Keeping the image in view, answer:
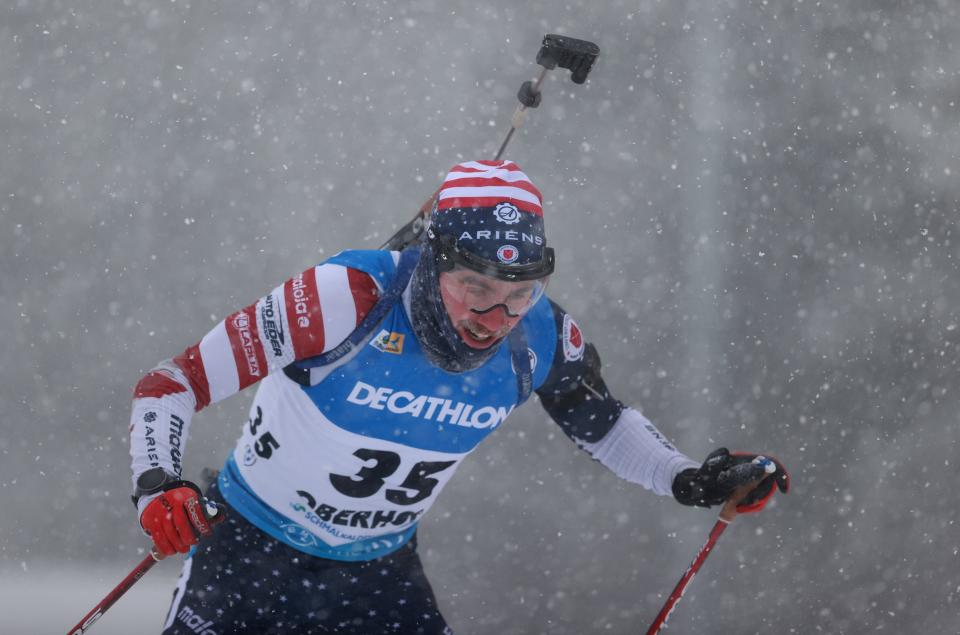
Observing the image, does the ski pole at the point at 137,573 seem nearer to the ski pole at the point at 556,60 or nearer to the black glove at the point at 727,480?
the ski pole at the point at 556,60

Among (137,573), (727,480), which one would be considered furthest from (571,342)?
(137,573)

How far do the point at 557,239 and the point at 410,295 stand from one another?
8.35 ft

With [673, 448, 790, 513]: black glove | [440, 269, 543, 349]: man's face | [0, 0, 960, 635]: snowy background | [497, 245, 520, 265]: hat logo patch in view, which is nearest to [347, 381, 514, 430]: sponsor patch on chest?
[440, 269, 543, 349]: man's face

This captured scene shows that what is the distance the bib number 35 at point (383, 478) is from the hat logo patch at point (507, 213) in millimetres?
653

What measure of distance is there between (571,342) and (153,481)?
112cm

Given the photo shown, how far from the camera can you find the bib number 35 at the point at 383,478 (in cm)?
239

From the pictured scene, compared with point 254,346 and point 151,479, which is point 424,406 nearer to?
point 254,346

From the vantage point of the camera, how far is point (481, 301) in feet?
7.25

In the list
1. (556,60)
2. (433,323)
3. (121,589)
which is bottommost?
(121,589)

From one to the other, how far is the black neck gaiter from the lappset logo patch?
1.03 ft

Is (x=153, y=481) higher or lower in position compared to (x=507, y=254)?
lower

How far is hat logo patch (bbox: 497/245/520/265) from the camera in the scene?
2.18 meters

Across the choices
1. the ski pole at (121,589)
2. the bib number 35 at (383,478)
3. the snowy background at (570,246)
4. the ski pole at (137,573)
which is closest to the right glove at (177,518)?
the ski pole at (137,573)

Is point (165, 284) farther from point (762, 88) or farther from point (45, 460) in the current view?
point (762, 88)
